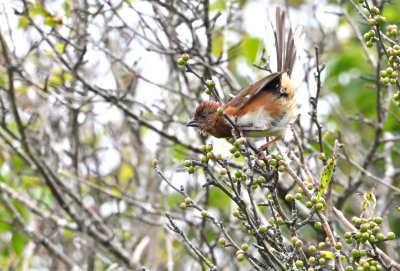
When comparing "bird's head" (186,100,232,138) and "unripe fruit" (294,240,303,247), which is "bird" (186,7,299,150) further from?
"unripe fruit" (294,240,303,247)

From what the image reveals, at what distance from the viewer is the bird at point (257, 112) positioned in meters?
3.78

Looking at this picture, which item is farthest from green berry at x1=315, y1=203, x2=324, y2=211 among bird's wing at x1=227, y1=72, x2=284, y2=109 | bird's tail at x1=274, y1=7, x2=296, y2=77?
bird's tail at x1=274, y1=7, x2=296, y2=77

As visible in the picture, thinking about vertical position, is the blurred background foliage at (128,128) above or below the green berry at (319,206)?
above

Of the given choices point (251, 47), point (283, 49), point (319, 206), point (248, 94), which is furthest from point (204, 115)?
point (251, 47)

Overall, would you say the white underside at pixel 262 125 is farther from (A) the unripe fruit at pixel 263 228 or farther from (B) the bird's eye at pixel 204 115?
(A) the unripe fruit at pixel 263 228

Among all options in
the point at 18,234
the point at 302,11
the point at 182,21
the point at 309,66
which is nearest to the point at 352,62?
the point at 309,66

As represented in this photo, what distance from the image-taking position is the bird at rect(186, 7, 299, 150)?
3783 millimetres

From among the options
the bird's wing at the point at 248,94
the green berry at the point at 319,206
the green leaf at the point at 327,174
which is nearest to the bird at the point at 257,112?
the bird's wing at the point at 248,94

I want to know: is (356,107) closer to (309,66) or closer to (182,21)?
(309,66)

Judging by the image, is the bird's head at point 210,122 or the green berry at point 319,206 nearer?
the green berry at point 319,206

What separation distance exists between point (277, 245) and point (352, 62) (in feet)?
14.8

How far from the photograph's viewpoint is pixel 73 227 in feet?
18.0

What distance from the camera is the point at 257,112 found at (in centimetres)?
391

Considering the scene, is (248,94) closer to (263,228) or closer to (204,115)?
(204,115)
